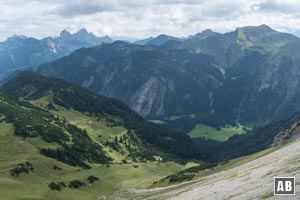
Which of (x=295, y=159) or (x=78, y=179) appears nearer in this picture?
(x=295, y=159)

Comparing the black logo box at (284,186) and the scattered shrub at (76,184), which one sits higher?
the black logo box at (284,186)

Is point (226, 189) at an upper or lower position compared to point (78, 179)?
upper

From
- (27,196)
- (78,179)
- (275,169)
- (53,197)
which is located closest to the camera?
(275,169)

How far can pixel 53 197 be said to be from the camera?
143 metres

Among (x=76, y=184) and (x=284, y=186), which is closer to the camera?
(x=284, y=186)

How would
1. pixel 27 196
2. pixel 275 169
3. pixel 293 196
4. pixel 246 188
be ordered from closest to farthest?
pixel 293 196
pixel 246 188
pixel 275 169
pixel 27 196

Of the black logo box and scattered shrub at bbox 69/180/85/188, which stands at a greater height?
the black logo box

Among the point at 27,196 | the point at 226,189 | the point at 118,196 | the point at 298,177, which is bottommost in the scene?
the point at 118,196

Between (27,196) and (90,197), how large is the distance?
110 feet

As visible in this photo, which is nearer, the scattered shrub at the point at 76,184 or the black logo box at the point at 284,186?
the black logo box at the point at 284,186

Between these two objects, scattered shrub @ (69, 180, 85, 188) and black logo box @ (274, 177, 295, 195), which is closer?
black logo box @ (274, 177, 295, 195)

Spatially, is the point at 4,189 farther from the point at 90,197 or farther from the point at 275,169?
the point at 275,169

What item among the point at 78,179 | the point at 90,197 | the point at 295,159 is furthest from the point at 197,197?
the point at 78,179

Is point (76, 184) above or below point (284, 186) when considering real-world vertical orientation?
below
